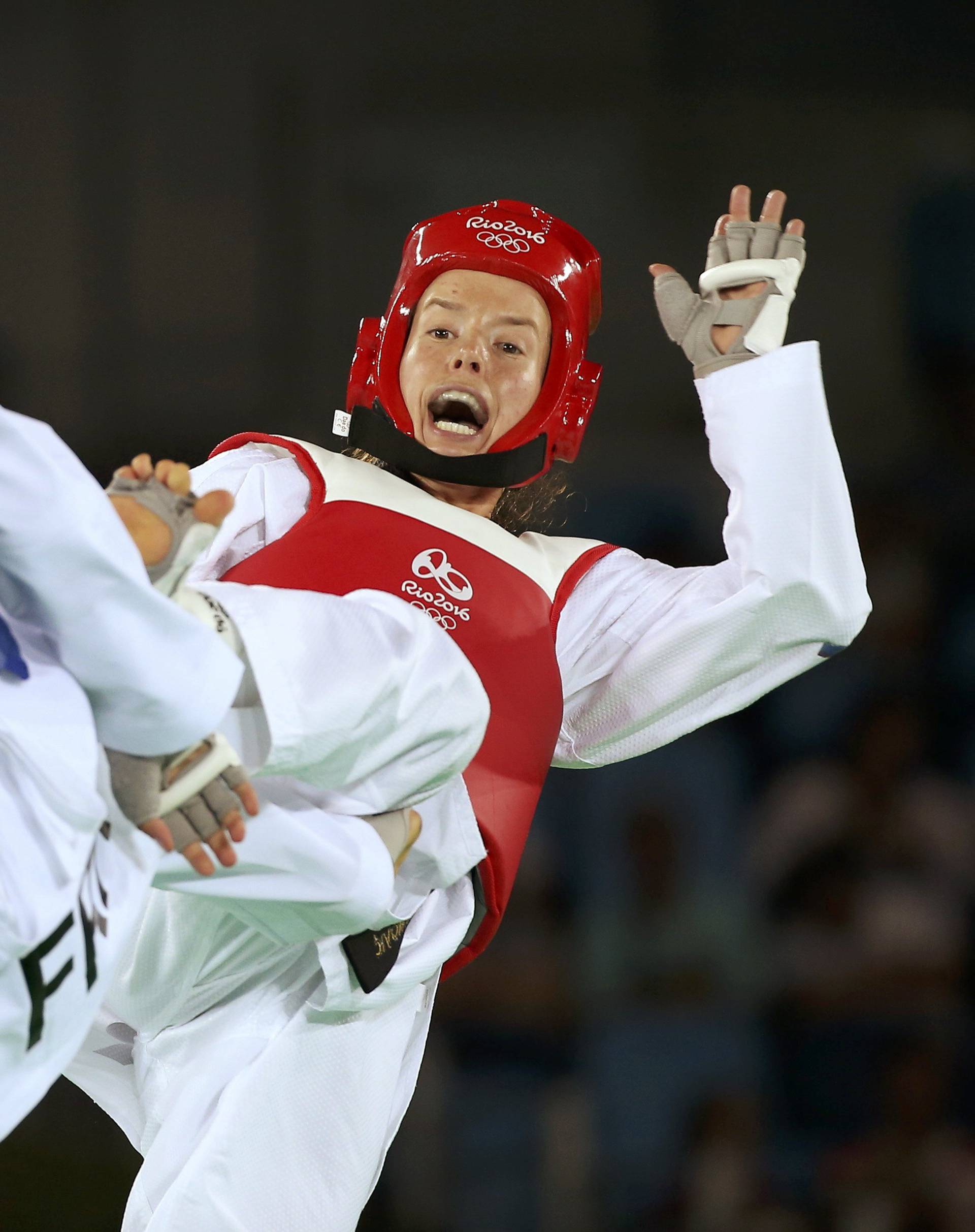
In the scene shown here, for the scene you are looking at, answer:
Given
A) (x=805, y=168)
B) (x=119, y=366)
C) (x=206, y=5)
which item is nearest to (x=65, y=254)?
(x=119, y=366)

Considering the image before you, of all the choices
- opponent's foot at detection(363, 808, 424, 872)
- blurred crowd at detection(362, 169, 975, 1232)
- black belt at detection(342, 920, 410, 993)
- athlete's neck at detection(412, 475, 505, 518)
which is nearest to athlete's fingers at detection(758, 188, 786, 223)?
athlete's neck at detection(412, 475, 505, 518)

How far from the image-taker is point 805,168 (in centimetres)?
479

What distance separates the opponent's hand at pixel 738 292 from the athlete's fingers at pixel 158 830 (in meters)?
1.12

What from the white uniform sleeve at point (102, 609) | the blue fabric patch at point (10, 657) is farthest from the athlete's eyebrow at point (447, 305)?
the blue fabric patch at point (10, 657)

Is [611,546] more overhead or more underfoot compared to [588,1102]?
more overhead

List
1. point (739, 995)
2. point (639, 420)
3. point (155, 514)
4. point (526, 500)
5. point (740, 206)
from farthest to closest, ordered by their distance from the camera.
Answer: point (639, 420)
point (739, 995)
point (526, 500)
point (740, 206)
point (155, 514)

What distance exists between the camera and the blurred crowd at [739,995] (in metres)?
4.03

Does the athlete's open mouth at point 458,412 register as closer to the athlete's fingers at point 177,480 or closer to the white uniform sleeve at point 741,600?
the white uniform sleeve at point 741,600

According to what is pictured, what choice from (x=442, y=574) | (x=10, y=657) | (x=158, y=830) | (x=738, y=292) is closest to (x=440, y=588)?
(x=442, y=574)

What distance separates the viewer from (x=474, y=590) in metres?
2.33

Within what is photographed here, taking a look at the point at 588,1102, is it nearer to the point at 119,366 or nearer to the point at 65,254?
the point at 119,366

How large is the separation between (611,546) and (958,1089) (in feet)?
7.37

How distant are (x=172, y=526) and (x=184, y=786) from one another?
0.87 ft

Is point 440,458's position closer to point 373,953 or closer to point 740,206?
point 740,206
